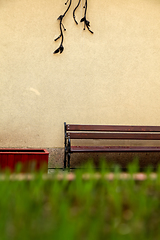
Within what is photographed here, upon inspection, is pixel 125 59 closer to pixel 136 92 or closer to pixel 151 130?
pixel 136 92

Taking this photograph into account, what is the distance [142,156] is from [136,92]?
1.09m

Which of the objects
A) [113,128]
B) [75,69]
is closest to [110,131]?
[113,128]

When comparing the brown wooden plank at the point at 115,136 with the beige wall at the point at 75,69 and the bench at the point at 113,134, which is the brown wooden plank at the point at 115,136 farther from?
the beige wall at the point at 75,69

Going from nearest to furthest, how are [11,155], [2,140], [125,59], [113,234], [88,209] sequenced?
[113,234] → [88,209] → [11,155] → [2,140] → [125,59]

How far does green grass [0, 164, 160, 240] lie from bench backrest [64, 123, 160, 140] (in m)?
3.33

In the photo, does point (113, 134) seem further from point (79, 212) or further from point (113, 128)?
point (79, 212)

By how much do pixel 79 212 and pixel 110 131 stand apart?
3.88 metres

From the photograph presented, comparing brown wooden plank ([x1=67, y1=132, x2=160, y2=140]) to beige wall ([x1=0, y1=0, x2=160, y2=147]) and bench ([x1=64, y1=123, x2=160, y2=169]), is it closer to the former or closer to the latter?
bench ([x1=64, y1=123, x2=160, y2=169])

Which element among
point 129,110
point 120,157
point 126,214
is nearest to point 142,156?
point 120,157

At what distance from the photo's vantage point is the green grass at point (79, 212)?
2.02ft

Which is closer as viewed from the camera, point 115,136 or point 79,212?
point 79,212

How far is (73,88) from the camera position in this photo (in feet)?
15.4

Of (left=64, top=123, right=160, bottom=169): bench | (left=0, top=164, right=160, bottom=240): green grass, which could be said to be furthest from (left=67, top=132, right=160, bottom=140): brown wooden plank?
(left=0, top=164, right=160, bottom=240): green grass

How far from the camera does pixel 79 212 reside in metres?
0.78
